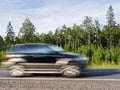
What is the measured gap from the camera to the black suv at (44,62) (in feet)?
53.6

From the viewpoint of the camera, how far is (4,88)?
1211 cm

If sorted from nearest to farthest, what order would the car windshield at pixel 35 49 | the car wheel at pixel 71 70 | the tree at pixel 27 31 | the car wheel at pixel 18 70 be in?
the car wheel at pixel 71 70 < the car wheel at pixel 18 70 < the car windshield at pixel 35 49 < the tree at pixel 27 31

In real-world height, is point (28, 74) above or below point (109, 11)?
below

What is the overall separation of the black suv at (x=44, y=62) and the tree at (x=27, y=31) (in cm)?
7434

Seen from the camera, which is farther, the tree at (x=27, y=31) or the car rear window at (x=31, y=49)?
the tree at (x=27, y=31)

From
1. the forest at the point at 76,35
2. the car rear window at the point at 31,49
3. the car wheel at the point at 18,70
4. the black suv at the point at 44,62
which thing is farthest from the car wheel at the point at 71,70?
the forest at the point at 76,35

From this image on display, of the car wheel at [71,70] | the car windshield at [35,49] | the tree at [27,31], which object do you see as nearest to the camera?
the car wheel at [71,70]

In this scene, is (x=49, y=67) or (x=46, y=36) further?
(x=46, y=36)

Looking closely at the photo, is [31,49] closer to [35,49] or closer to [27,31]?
[35,49]

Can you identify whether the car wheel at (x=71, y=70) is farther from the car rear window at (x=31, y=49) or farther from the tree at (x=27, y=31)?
the tree at (x=27, y=31)

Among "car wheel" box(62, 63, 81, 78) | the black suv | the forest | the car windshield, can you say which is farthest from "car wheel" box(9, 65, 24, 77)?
the forest

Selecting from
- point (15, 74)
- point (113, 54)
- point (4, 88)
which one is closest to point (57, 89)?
point (4, 88)

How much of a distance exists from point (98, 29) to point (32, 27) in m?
A: 21.7

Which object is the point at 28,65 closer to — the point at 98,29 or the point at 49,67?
the point at 49,67
